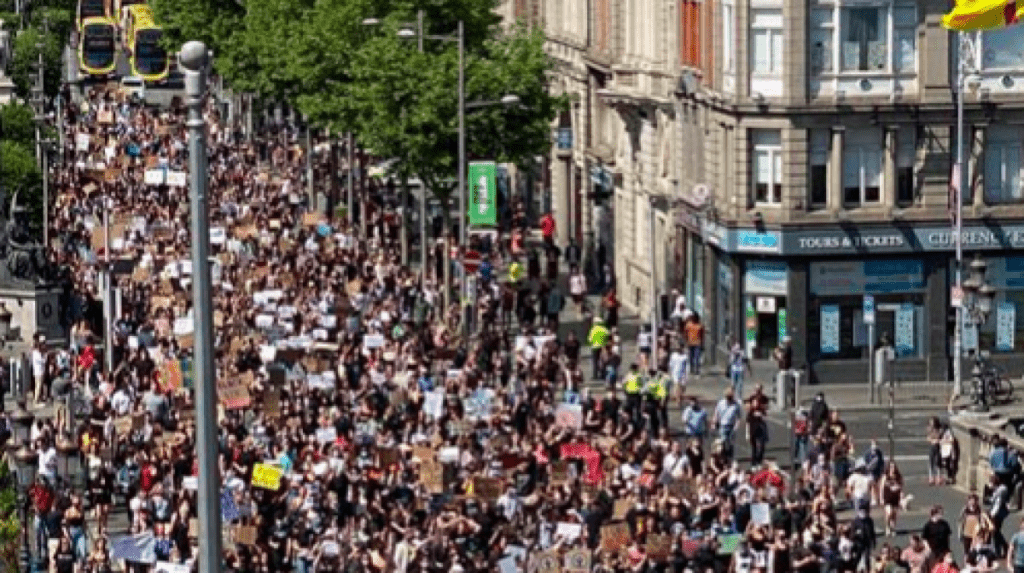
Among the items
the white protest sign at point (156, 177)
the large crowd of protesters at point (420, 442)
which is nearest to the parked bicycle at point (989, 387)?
the large crowd of protesters at point (420, 442)

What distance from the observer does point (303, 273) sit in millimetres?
81625

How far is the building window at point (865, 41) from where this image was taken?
74.0 meters

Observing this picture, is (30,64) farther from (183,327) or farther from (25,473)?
(25,473)

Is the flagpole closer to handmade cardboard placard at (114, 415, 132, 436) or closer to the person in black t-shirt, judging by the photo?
handmade cardboard placard at (114, 415, 132, 436)

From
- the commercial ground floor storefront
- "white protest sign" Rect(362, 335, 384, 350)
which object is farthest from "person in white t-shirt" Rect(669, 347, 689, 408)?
"white protest sign" Rect(362, 335, 384, 350)

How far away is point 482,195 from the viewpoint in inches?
3258

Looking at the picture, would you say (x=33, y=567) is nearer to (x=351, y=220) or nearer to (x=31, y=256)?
(x=31, y=256)

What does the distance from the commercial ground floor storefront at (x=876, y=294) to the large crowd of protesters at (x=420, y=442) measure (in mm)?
2184

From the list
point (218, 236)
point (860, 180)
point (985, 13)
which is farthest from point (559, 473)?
point (218, 236)

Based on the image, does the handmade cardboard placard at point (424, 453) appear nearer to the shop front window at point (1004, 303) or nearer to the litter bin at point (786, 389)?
the litter bin at point (786, 389)

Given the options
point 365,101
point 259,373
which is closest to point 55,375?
point 259,373

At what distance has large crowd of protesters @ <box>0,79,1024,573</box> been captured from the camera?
50.0 metres

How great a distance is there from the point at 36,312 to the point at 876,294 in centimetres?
2000

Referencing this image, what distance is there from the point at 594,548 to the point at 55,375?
22.0 meters
